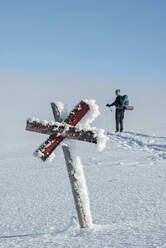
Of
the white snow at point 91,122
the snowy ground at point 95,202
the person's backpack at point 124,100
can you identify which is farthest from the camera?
the person's backpack at point 124,100

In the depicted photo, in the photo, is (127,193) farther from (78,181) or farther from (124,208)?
(78,181)

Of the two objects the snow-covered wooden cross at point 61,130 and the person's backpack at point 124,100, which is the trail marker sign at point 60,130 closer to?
the snow-covered wooden cross at point 61,130

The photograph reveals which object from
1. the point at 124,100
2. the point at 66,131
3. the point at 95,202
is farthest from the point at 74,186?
the point at 124,100

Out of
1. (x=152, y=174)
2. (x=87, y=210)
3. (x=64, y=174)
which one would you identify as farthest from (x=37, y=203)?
(x=152, y=174)

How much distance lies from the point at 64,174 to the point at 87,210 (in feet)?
12.2

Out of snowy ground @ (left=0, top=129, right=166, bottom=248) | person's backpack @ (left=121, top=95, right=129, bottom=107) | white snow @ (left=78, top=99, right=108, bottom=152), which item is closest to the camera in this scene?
white snow @ (left=78, top=99, right=108, bottom=152)

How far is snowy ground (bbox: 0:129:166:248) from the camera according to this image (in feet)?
9.29

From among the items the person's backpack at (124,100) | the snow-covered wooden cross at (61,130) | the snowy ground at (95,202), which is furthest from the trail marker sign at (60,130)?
the person's backpack at (124,100)

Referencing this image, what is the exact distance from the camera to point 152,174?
6137 mm

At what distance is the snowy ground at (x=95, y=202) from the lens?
2.83 metres

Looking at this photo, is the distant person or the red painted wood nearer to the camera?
the red painted wood

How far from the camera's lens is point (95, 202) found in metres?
4.41

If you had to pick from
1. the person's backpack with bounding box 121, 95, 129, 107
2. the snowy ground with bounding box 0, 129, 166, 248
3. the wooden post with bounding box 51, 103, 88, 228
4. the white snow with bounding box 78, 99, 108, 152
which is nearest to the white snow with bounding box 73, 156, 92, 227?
the wooden post with bounding box 51, 103, 88, 228

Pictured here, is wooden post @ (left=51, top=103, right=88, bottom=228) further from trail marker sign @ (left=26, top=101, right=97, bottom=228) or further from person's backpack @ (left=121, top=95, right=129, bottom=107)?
person's backpack @ (left=121, top=95, right=129, bottom=107)
